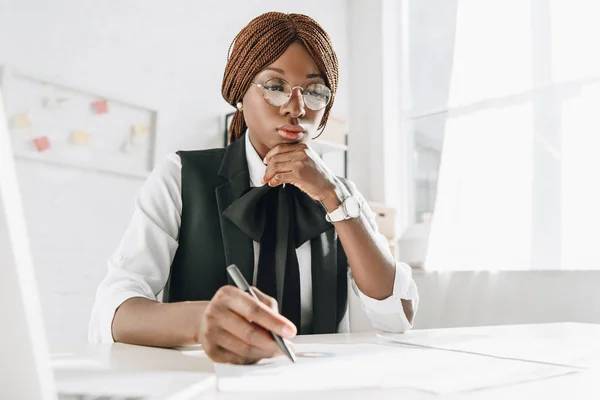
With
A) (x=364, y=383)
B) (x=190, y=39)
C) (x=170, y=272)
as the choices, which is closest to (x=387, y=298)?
(x=170, y=272)

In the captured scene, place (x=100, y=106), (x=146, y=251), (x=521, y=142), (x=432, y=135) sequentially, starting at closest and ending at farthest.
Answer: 1. (x=146, y=251)
2. (x=100, y=106)
3. (x=521, y=142)
4. (x=432, y=135)

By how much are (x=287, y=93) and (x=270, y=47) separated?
Answer: 125 millimetres

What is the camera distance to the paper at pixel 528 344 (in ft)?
2.10

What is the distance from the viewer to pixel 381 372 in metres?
0.50

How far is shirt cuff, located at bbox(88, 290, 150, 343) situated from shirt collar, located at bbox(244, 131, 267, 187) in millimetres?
473

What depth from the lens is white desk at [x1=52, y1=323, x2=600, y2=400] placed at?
1.33 feet

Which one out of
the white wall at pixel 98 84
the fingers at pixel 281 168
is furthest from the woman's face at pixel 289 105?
the white wall at pixel 98 84

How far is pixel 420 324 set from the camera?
2816mm

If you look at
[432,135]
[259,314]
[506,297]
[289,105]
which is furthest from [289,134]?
[432,135]

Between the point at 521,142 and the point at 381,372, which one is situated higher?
the point at 521,142

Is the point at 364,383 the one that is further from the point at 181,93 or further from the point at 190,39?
the point at 190,39

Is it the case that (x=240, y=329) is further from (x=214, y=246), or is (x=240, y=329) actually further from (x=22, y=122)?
(x=22, y=122)

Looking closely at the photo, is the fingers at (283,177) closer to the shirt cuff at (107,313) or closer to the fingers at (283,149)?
the fingers at (283,149)

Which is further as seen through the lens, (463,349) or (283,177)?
(283,177)
